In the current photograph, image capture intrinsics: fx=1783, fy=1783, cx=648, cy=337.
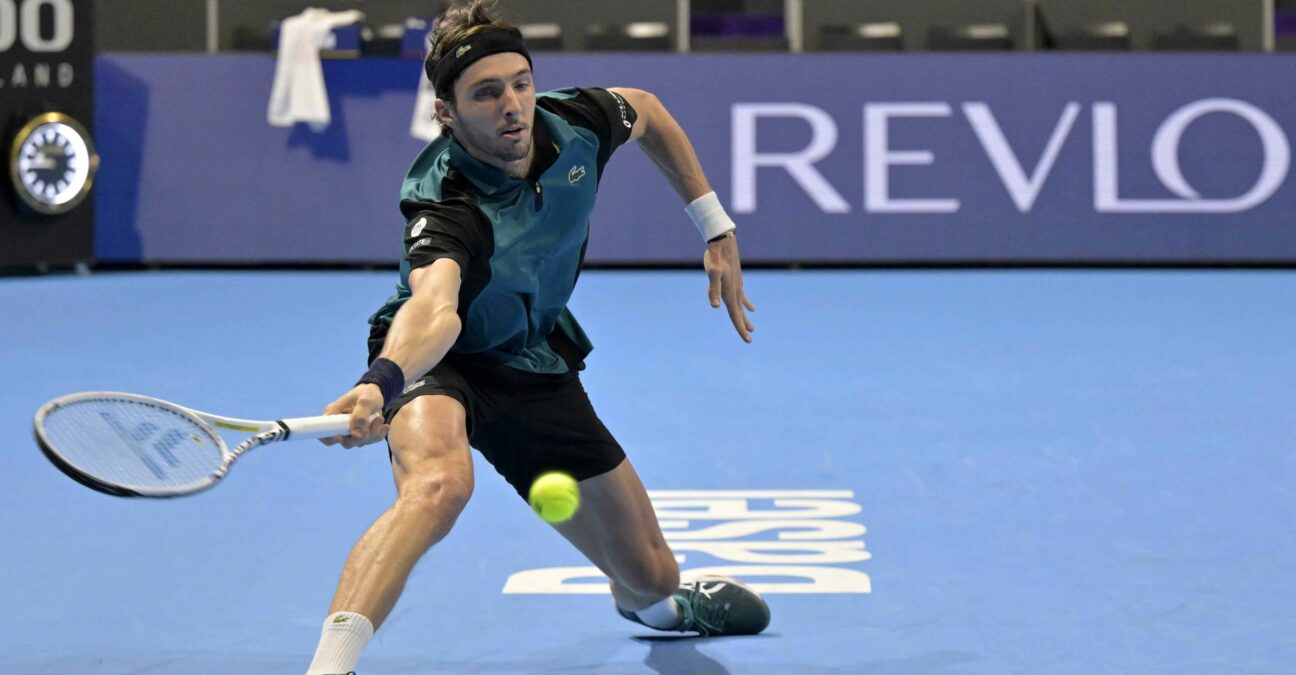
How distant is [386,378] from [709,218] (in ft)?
5.03

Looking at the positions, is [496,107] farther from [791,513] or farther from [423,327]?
[791,513]

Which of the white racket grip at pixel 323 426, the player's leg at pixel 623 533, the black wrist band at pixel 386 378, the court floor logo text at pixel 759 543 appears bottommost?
the court floor logo text at pixel 759 543

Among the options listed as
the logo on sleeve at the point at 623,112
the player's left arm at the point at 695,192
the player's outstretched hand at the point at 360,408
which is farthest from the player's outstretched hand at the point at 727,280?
the player's outstretched hand at the point at 360,408

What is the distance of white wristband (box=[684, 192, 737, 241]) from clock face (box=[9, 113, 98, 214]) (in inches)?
413

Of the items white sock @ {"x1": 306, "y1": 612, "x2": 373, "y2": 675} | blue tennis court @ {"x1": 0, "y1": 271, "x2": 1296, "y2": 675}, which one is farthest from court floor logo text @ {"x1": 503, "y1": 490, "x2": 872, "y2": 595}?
white sock @ {"x1": 306, "y1": 612, "x2": 373, "y2": 675}

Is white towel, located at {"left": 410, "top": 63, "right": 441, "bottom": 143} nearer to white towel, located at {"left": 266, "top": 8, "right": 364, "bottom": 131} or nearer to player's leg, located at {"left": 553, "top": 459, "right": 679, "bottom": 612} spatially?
white towel, located at {"left": 266, "top": 8, "right": 364, "bottom": 131}

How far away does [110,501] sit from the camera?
6367mm

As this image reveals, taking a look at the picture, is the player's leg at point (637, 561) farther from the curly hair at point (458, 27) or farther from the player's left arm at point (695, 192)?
the curly hair at point (458, 27)

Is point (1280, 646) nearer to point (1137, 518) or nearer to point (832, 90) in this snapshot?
point (1137, 518)

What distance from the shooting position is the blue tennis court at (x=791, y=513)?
457cm

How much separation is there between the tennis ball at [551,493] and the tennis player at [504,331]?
0.03 metres

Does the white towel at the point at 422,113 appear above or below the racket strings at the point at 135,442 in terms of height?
above

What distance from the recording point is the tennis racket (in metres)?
3.38

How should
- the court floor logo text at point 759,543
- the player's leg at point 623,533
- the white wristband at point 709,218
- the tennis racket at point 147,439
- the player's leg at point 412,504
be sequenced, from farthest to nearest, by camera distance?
the court floor logo text at point 759,543 < the white wristband at point 709,218 < the player's leg at point 623,533 < the player's leg at point 412,504 < the tennis racket at point 147,439
